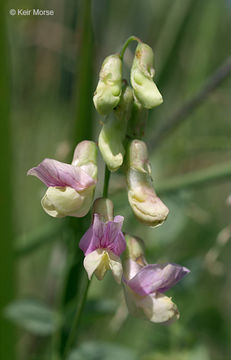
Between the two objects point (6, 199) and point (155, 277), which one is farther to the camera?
point (6, 199)

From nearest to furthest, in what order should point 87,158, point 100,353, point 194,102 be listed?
1. point 87,158
2. point 100,353
3. point 194,102

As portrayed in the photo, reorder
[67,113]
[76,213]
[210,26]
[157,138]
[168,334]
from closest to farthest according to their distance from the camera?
[76,213] → [168,334] → [157,138] → [210,26] → [67,113]

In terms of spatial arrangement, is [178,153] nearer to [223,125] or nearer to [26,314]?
[223,125]

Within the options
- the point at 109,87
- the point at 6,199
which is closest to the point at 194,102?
the point at 6,199

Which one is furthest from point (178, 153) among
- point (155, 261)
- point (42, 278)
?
point (42, 278)

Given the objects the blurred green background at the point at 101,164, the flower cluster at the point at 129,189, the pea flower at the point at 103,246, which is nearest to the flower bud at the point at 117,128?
the flower cluster at the point at 129,189

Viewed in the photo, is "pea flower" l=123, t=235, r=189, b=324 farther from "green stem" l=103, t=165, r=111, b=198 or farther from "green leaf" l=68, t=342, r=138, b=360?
"green leaf" l=68, t=342, r=138, b=360

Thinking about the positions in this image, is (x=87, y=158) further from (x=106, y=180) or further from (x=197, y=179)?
(x=197, y=179)
